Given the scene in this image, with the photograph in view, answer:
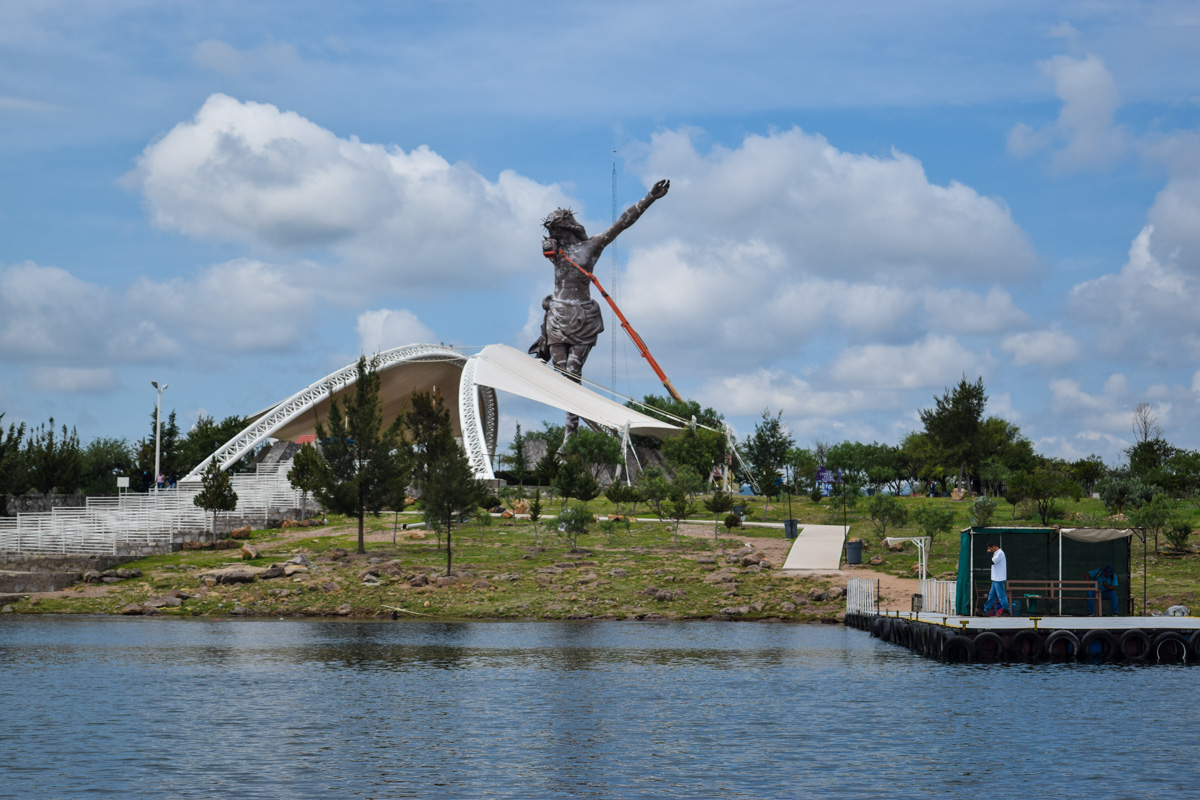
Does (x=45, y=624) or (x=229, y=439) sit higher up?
(x=229, y=439)

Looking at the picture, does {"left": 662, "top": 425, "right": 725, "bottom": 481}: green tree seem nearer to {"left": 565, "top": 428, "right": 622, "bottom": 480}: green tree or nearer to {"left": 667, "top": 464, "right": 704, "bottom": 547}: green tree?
{"left": 565, "top": 428, "right": 622, "bottom": 480}: green tree

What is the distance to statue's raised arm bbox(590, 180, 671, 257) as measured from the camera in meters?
110

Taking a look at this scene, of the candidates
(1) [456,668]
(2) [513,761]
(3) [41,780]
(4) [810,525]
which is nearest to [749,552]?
(4) [810,525]

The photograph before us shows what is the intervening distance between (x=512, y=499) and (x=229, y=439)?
28379 mm

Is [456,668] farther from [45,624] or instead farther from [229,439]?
[229,439]

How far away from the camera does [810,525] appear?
182 feet

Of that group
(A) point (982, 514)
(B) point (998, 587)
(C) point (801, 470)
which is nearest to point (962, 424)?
(C) point (801, 470)

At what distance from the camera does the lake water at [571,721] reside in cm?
1677

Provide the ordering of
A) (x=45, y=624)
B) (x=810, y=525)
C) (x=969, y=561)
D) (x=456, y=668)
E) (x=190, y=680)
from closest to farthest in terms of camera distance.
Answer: (x=190, y=680) → (x=456, y=668) → (x=969, y=561) → (x=45, y=624) → (x=810, y=525)

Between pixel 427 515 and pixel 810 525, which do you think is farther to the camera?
pixel 810 525

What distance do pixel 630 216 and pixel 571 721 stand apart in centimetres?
9123

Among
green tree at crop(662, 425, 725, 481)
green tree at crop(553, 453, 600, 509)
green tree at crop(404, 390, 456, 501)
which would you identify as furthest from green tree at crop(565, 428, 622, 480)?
green tree at crop(553, 453, 600, 509)

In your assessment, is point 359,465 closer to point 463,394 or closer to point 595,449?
point 595,449

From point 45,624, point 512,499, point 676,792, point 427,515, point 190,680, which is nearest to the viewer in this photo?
point 676,792
